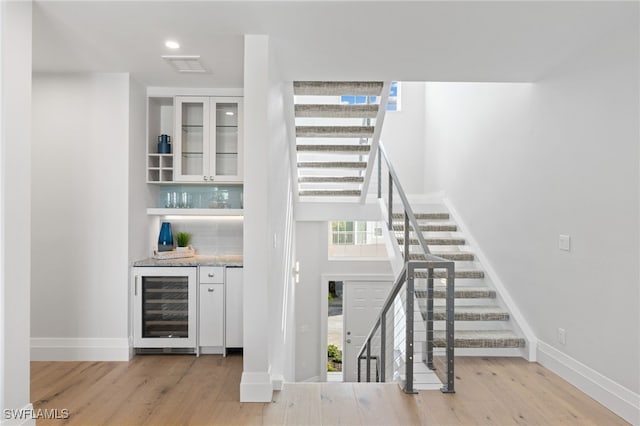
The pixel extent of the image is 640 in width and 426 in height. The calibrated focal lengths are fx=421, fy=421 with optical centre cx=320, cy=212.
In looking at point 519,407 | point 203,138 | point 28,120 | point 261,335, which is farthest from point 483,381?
point 28,120

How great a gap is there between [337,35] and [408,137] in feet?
15.3

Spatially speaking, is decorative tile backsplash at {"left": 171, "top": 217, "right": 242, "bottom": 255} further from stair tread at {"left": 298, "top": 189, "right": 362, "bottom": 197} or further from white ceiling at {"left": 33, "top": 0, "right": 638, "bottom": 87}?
stair tread at {"left": 298, "top": 189, "right": 362, "bottom": 197}

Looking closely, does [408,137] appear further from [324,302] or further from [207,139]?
[207,139]

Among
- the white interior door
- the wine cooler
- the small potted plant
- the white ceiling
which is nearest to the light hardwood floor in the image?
the wine cooler

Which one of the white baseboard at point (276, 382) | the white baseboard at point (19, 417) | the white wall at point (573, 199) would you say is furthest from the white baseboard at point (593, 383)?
the white baseboard at point (19, 417)

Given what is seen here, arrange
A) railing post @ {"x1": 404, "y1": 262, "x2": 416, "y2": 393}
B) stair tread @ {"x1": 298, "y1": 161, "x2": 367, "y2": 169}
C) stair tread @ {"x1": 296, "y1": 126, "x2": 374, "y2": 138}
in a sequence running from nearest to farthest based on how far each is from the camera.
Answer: railing post @ {"x1": 404, "y1": 262, "x2": 416, "y2": 393}, stair tread @ {"x1": 296, "y1": 126, "x2": 374, "y2": 138}, stair tread @ {"x1": 298, "y1": 161, "x2": 367, "y2": 169}

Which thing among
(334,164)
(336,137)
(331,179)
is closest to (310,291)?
(331,179)

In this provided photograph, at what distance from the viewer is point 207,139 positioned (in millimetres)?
4145

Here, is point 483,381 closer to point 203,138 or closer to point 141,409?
point 141,409

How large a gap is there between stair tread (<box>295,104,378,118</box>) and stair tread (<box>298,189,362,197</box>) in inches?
59.9

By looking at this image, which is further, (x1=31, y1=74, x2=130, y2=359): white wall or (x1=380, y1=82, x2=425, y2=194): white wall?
(x1=380, y1=82, x2=425, y2=194): white wall

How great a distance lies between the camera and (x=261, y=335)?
9.53ft

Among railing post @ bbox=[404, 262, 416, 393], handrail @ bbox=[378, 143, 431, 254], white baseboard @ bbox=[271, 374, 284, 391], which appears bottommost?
white baseboard @ bbox=[271, 374, 284, 391]

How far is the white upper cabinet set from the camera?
4152 millimetres
